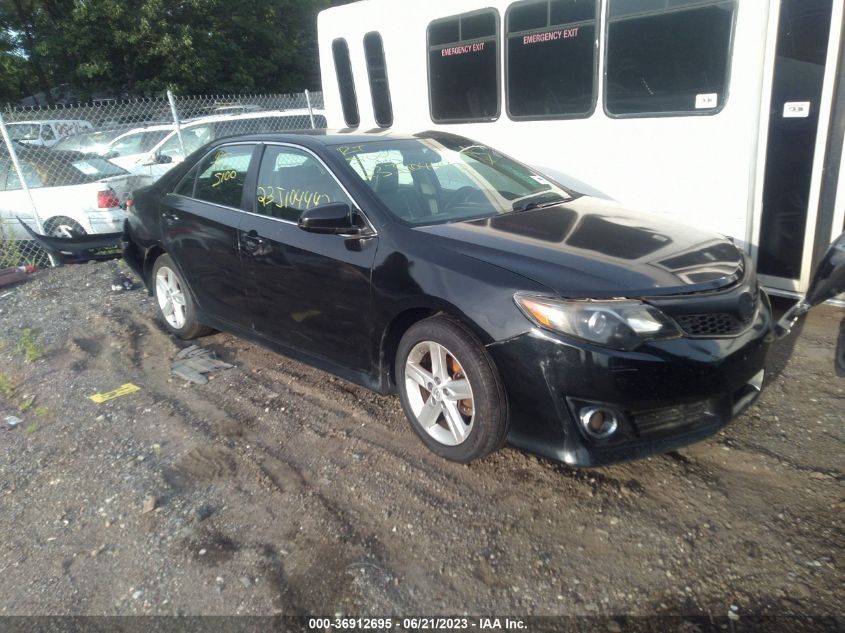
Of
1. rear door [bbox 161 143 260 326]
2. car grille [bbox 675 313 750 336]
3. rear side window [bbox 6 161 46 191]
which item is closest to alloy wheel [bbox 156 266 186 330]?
rear door [bbox 161 143 260 326]

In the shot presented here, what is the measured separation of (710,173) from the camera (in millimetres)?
5383

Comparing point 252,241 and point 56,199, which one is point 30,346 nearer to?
point 252,241

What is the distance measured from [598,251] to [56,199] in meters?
7.67

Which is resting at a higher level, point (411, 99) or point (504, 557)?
point (411, 99)

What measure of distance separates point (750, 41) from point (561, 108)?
184 cm

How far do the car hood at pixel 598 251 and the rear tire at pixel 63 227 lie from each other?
674 cm

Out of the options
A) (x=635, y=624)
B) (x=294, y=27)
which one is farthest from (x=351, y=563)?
(x=294, y=27)

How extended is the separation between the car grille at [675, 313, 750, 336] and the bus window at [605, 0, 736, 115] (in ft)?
9.27

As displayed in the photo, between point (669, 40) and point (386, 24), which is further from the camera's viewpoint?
point (386, 24)

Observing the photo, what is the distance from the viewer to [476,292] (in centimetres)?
312

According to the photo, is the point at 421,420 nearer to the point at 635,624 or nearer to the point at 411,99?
the point at 635,624

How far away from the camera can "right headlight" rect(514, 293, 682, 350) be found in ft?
9.37

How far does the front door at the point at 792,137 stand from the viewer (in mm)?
4816

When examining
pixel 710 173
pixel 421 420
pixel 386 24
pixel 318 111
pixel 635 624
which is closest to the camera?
pixel 635 624
